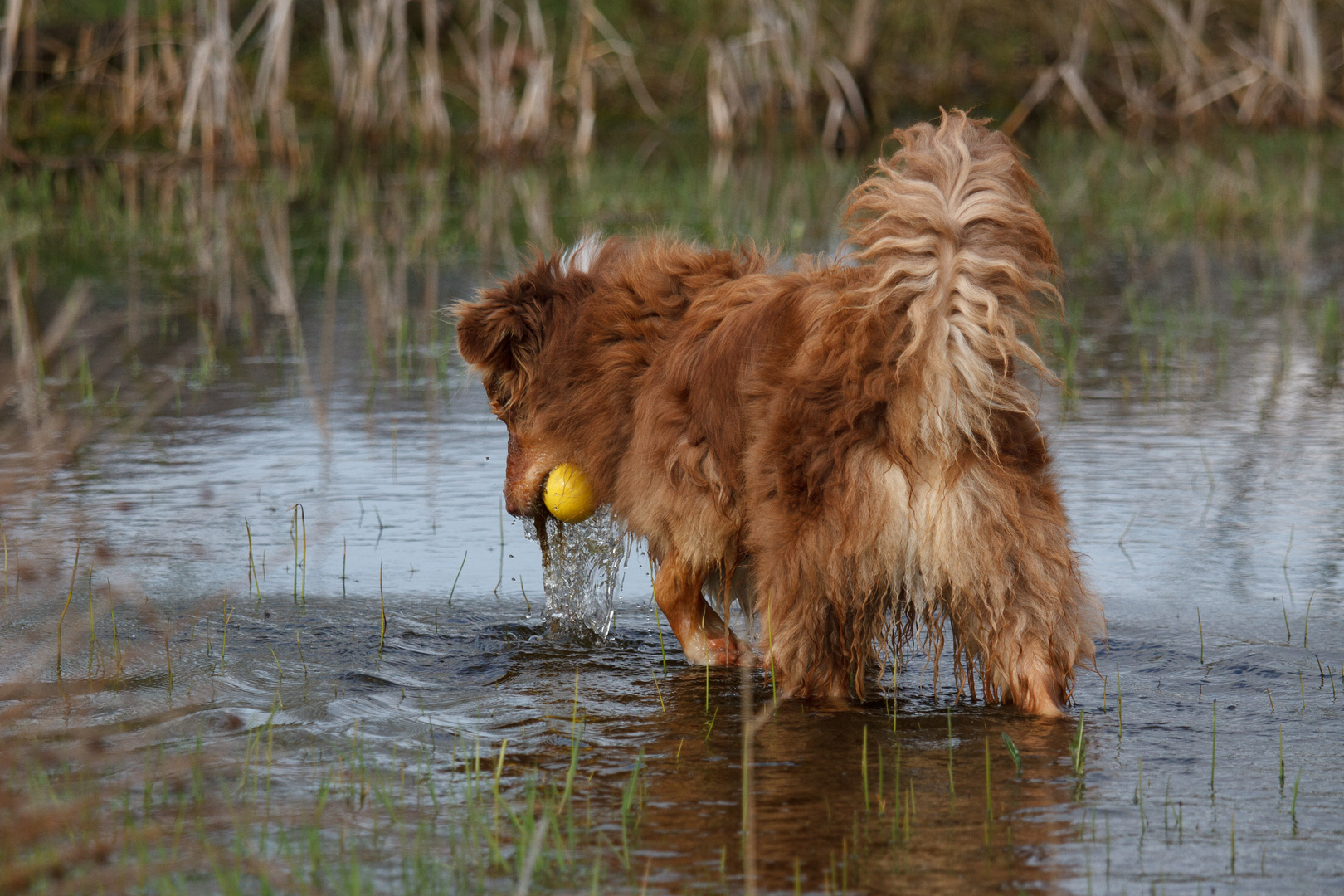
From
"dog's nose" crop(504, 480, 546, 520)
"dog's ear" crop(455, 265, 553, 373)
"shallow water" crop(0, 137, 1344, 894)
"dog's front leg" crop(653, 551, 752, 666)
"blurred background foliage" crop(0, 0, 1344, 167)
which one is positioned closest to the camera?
"shallow water" crop(0, 137, 1344, 894)

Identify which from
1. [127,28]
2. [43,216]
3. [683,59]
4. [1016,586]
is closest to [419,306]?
[43,216]

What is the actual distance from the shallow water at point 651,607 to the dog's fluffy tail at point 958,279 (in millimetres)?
904

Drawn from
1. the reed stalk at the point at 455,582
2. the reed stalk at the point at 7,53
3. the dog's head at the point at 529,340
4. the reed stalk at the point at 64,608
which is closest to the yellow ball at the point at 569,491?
the dog's head at the point at 529,340

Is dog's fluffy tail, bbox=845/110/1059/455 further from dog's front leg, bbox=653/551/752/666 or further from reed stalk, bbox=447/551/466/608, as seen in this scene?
reed stalk, bbox=447/551/466/608

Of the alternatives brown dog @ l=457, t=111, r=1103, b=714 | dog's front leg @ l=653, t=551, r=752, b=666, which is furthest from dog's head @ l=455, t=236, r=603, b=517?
dog's front leg @ l=653, t=551, r=752, b=666

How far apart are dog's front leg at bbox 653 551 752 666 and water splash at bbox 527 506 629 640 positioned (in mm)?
427

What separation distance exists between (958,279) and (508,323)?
6.07ft

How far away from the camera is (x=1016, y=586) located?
4176mm

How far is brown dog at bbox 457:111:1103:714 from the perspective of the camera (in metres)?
4.02

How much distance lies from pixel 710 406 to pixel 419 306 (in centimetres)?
690

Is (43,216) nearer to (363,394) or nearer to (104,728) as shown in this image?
(363,394)

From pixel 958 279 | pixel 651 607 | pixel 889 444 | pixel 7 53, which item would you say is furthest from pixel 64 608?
pixel 7 53

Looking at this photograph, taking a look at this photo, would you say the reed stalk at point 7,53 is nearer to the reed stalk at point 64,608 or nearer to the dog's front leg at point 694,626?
the reed stalk at point 64,608

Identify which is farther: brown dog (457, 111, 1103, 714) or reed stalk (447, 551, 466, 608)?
reed stalk (447, 551, 466, 608)
